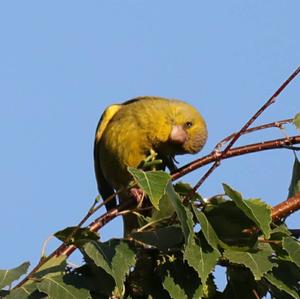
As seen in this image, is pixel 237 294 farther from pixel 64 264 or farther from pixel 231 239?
pixel 64 264

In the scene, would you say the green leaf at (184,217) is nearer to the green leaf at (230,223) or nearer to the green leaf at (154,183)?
the green leaf at (154,183)

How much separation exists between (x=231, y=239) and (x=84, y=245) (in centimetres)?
51

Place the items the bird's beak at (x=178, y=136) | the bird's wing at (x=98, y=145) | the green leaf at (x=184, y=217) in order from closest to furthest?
the green leaf at (x=184, y=217) < the bird's beak at (x=178, y=136) < the bird's wing at (x=98, y=145)

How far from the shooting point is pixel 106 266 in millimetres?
2396

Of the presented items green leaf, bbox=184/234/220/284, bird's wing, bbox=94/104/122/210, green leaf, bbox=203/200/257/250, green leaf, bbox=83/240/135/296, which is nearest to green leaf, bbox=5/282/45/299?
green leaf, bbox=83/240/135/296

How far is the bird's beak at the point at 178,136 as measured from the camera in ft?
16.9

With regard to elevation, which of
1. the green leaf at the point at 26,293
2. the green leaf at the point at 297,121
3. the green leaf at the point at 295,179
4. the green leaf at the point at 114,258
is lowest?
the green leaf at the point at 26,293

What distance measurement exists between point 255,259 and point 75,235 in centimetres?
61

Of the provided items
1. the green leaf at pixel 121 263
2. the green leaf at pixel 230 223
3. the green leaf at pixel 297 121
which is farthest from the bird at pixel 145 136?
the green leaf at pixel 121 263

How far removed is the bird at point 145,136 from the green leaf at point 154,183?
8.53 feet

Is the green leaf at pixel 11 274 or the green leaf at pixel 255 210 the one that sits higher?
the green leaf at pixel 255 210

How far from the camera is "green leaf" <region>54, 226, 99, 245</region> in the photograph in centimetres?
255

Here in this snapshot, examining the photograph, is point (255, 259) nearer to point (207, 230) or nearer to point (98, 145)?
point (207, 230)

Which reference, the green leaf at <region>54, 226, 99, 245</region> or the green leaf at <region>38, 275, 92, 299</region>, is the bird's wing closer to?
the green leaf at <region>54, 226, 99, 245</region>
